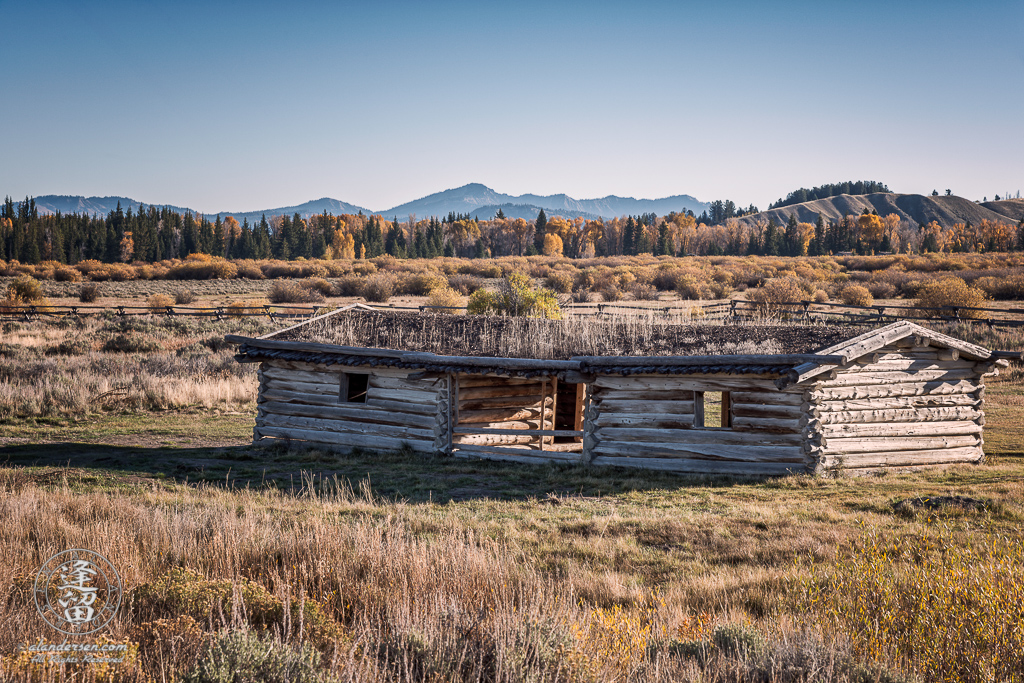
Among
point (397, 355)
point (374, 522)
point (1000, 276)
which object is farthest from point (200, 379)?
point (1000, 276)

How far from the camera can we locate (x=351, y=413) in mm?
14648

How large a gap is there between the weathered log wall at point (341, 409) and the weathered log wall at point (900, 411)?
775 cm

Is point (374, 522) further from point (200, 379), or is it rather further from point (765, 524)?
point (200, 379)

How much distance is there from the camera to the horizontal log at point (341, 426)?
14.2 m

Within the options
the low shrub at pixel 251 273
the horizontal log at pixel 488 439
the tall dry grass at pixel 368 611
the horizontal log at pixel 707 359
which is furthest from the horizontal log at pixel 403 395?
the low shrub at pixel 251 273

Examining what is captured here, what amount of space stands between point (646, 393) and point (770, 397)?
2285mm

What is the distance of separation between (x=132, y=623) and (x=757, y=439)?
10522 mm

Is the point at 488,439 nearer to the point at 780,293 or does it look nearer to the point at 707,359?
the point at 707,359

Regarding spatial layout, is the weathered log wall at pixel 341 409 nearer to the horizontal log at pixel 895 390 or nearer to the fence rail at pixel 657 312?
the horizontal log at pixel 895 390

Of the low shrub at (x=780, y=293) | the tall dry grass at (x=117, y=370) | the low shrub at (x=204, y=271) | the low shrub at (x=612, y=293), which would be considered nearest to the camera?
the tall dry grass at (x=117, y=370)

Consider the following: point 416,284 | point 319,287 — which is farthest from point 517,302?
point 319,287

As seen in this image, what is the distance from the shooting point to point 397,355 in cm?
1370

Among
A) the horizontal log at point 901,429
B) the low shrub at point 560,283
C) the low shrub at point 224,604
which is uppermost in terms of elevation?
the low shrub at point 560,283

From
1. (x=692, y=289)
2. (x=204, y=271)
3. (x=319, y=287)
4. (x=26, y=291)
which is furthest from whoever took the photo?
(x=204, y=271)
